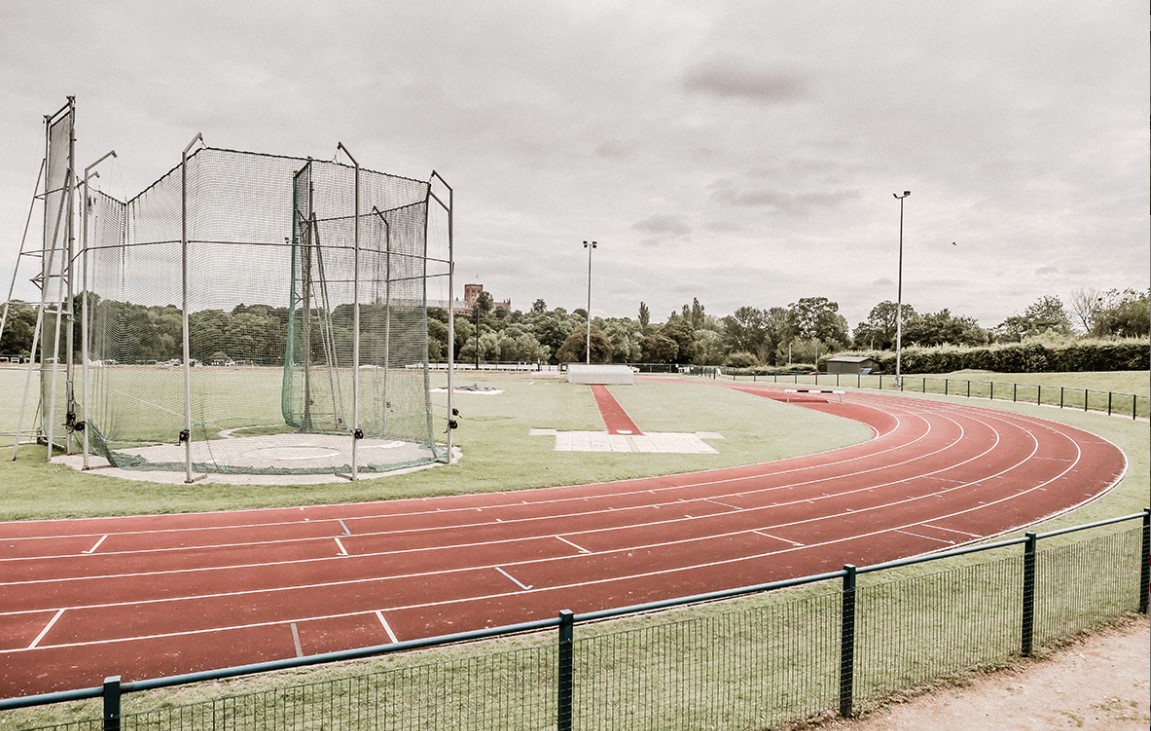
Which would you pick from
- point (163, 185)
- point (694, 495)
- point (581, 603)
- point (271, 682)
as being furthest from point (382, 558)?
point (163, 185)

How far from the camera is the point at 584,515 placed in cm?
1323

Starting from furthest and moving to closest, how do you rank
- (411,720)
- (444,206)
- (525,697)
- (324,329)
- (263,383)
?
(263,383)
(324,329)
(444,206)
(525,697)
(411,720)

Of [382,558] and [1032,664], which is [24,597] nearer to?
[382,558]

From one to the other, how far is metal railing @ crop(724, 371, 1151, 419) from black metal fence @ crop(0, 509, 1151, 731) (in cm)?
3121

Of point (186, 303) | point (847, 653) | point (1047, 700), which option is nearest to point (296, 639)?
point (847, 653)

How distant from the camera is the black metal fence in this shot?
18.5 feet

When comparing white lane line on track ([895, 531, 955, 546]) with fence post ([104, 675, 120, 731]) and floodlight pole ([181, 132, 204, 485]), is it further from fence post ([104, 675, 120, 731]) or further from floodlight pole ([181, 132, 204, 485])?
floodlight pole ([181, 132, 204, 485])

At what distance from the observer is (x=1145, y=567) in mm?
8562

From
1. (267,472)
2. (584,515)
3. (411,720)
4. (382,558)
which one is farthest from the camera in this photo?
(267,472)

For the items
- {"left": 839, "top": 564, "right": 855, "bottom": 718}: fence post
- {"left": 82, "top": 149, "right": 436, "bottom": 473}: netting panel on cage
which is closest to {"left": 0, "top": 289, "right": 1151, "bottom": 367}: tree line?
{"left": 82, "top": 149, "right": 436, "bottom": 473}: netting panel on cage

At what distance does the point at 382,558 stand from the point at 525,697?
473 centimetres

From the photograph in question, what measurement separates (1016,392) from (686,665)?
42507 mm

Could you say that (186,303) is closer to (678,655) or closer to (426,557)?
(426,557)

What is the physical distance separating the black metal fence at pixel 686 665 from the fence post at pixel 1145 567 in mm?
29
